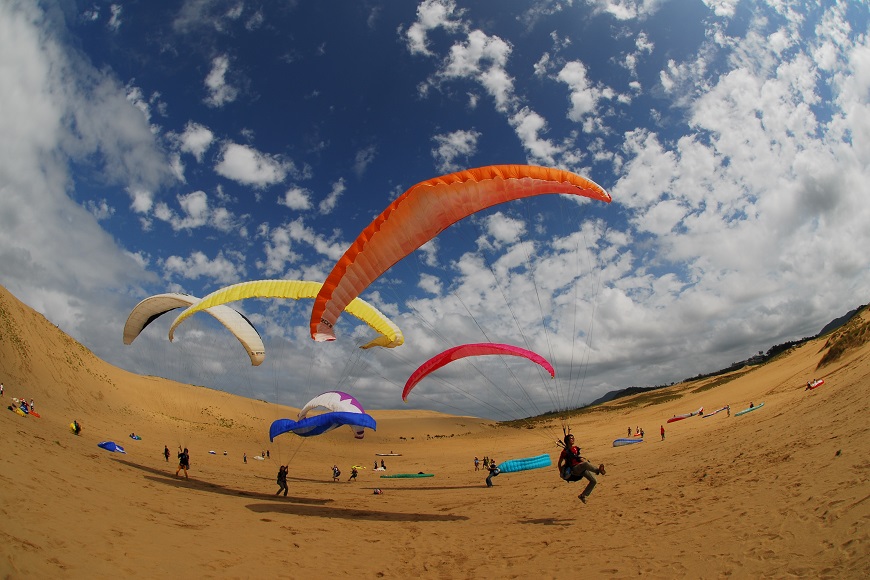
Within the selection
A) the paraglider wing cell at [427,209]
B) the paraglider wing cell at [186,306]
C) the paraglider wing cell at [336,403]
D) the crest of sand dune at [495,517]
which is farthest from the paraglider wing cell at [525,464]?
the paraglider wing cell at [427,209]

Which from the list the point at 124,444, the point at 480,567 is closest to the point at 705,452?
the point at 480,567

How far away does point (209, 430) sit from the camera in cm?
3338

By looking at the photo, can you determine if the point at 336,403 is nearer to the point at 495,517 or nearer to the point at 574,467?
the point at 495,517

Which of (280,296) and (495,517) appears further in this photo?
(280,296)

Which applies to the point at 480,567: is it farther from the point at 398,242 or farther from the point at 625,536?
the point at 398,242

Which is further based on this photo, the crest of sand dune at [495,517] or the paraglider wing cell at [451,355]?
the paraglider wing cell at [451,355]

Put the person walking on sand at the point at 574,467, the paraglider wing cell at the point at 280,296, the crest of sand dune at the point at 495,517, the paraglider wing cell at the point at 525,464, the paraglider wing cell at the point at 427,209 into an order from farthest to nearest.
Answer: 1. the paraglider wing cell at the point at 525,464
2. the paraglider wing cell at the point at 280,296
3. the person walking on sand at the point at 574,467
4. the paraglider wing cell at the point at 427,209
5. the crest of sand dune at the point at 495,517

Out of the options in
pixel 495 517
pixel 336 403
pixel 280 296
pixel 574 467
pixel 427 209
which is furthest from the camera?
pixel 336 403

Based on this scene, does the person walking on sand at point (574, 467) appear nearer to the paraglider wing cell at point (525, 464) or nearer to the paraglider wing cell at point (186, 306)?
the paraglider wing cell at point (186, 306)

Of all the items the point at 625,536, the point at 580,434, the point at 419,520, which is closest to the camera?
the point at 625,536

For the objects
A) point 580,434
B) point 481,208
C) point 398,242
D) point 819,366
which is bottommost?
point 580,434

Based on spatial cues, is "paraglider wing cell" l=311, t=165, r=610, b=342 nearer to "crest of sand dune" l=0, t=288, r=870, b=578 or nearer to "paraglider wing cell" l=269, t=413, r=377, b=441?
"crest of sand dune" l=0, t=288, r=870, b=578

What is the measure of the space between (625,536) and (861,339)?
855 inches

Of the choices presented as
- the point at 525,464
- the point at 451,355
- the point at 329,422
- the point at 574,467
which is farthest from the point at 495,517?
the point at 525,464
